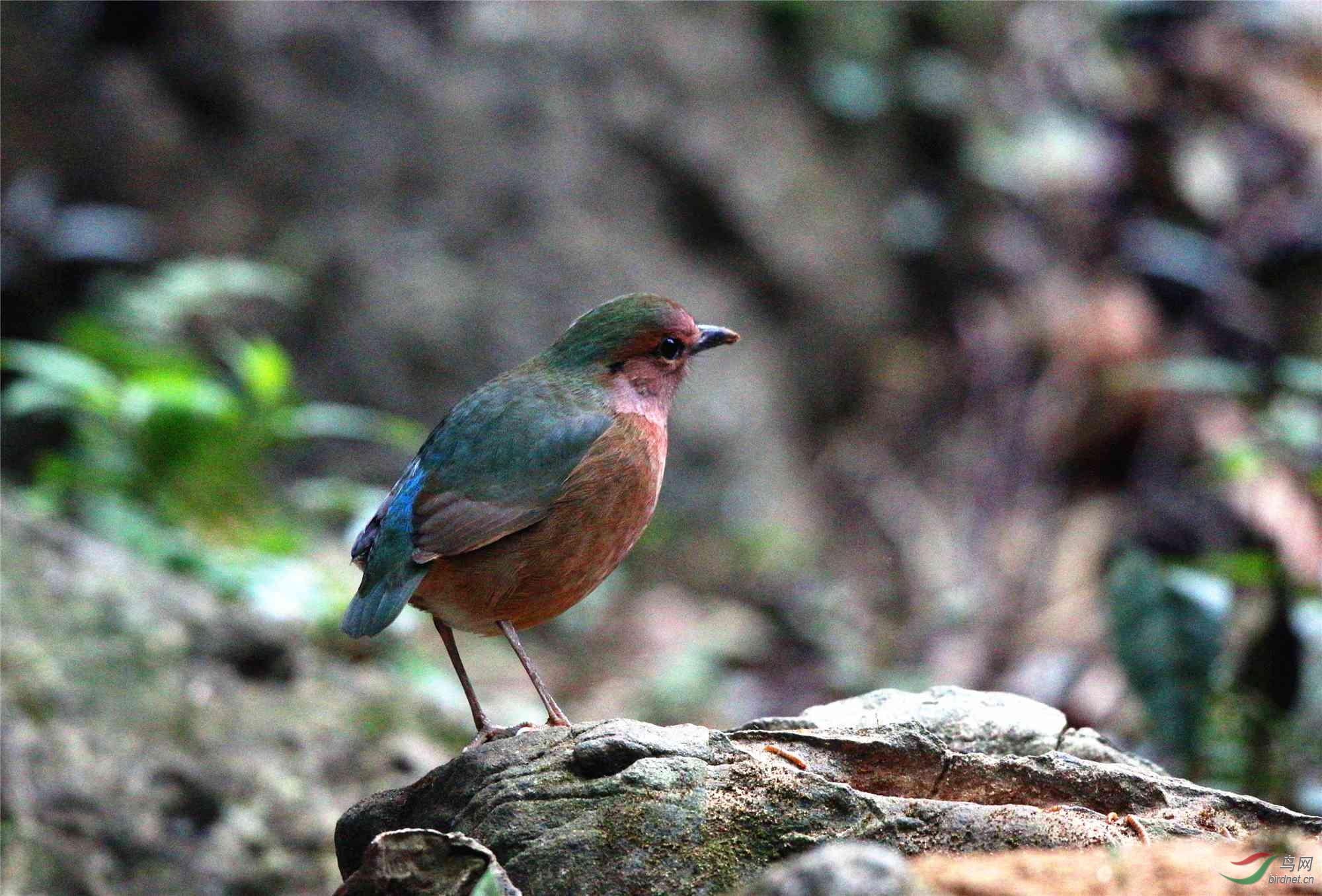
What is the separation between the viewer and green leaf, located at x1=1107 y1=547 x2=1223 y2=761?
449cm

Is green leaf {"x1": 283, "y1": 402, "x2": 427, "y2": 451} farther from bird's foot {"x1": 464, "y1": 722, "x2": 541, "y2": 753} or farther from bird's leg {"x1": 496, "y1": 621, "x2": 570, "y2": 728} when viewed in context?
bird's foot {"x1": 464, "y1": 722, "x2": 541, "y2": 753}

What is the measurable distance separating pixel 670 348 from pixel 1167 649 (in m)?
1.97

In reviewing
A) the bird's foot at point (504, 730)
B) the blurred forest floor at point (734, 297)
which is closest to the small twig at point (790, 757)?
the bird's foot at point (504, 730)

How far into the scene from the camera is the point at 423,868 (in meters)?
2.49

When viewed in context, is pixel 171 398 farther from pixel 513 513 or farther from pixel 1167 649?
pixel 1167 649

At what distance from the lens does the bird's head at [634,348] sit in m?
4.09

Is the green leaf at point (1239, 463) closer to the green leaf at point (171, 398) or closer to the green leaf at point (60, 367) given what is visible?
the green leaf at point (171, 398)

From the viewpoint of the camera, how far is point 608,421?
3844mm

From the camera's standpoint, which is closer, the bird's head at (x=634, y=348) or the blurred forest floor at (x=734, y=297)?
the bird's head at (x=634, y=348)

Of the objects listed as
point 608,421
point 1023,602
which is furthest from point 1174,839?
point 1023,602

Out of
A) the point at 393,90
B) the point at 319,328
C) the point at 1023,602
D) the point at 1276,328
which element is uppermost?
the point at 393,90

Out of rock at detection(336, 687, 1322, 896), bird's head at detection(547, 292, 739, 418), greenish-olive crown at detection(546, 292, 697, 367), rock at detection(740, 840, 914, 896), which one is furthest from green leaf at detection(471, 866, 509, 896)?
greenish-olive crown at detection(546, 292, 697, 367)

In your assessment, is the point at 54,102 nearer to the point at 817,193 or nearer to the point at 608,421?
the point at 817,193

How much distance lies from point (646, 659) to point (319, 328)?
3.12 m
